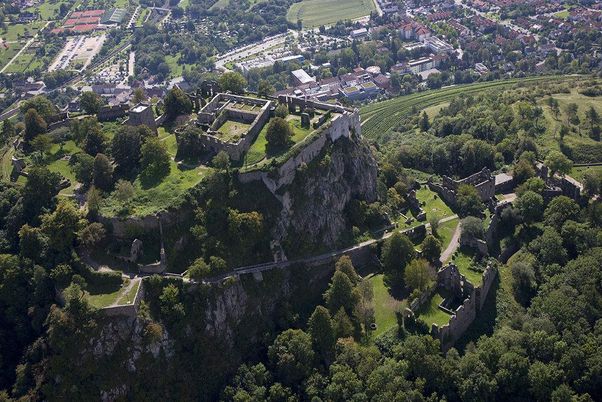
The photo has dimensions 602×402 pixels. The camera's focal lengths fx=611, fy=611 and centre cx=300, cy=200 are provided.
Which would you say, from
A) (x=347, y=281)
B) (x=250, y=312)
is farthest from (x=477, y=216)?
(x=250, y=312)

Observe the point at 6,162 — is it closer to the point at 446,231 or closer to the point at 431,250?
the point at 431,250

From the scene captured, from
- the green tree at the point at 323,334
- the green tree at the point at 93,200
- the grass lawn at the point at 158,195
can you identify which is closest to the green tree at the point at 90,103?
the grass lawn at the point at 158,195

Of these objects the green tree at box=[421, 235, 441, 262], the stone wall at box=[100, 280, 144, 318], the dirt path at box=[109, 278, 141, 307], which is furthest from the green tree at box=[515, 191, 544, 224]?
the stone wall at box=[100, 280, 144, 318]

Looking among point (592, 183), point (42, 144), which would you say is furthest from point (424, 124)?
point (42, 144)

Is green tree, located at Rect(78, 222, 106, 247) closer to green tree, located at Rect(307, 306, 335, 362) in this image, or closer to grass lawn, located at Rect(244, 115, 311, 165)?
grass lawn, located at Rect(244, 115, 311, 165)

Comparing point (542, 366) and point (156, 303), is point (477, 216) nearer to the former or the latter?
point (542, 366)

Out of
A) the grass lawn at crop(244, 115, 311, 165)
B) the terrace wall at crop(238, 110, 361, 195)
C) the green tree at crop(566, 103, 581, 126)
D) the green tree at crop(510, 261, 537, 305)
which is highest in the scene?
the grass lawn at crop(244, 115, 311, 165)
